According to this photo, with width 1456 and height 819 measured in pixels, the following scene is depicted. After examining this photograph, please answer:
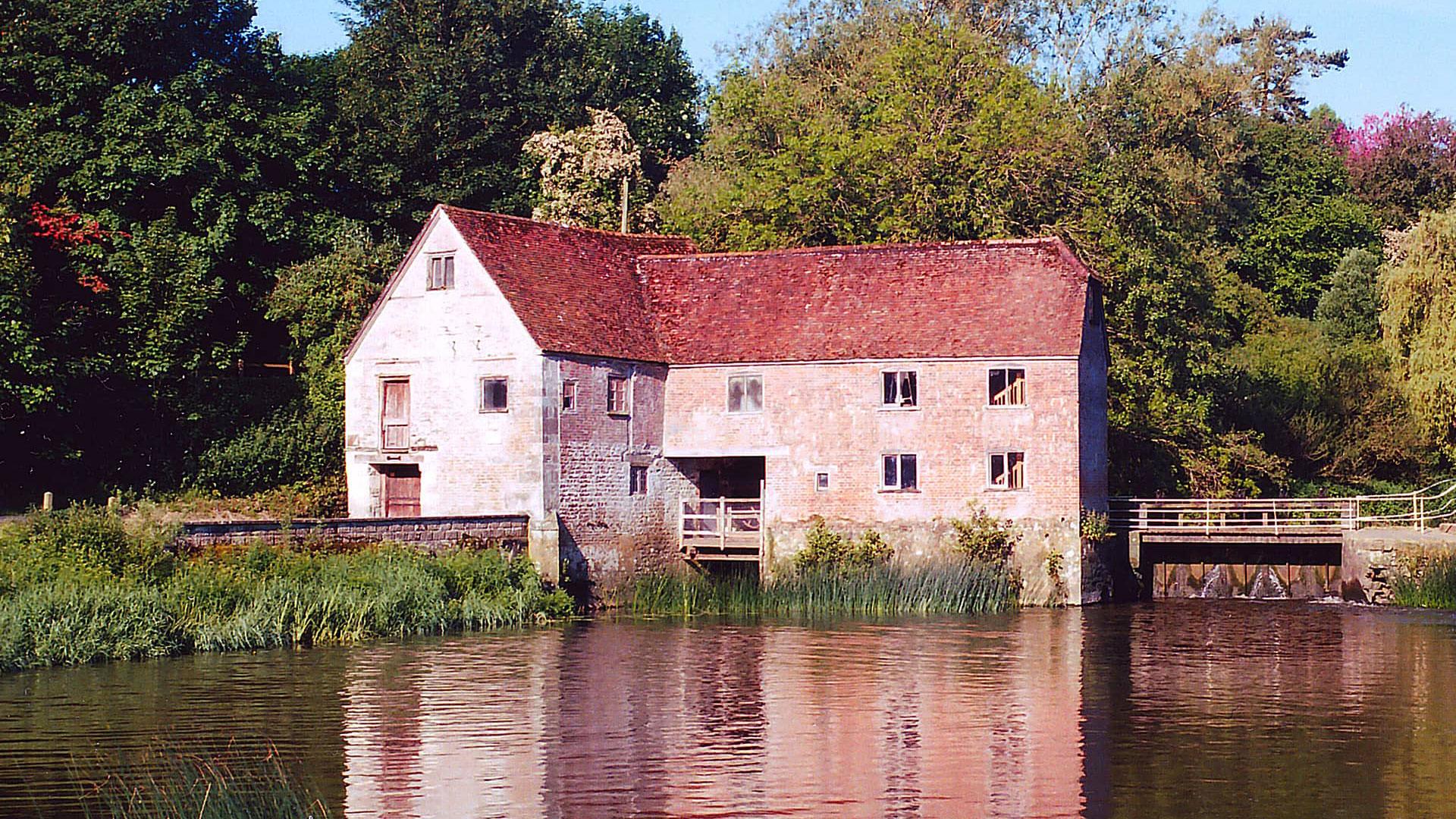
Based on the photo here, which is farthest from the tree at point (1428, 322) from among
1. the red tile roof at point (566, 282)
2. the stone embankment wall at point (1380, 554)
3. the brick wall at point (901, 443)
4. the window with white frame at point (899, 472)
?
the red tile roof at point (566, 282)

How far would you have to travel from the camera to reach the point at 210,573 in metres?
35.2

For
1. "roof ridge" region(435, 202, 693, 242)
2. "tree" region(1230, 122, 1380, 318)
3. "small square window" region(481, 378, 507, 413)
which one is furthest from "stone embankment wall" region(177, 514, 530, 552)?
"tree" region(1230, 122, 1380, 318)

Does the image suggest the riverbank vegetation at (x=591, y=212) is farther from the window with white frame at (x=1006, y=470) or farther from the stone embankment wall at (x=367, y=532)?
the stone embankment wall at (x=367, y=532)

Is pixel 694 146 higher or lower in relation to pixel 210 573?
higher

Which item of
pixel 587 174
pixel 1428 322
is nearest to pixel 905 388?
pixel 1428 322

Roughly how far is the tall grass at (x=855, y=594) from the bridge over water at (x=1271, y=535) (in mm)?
5909

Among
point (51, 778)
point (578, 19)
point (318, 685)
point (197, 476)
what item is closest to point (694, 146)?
point (578, 19)

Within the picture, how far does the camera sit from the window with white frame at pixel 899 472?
4641cm

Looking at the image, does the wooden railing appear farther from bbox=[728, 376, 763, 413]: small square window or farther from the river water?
the river water

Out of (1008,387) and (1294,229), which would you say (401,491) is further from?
(1294,229)

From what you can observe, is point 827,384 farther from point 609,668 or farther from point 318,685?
point 318,685

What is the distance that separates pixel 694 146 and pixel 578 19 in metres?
7.75

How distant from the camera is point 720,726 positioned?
82.6ft

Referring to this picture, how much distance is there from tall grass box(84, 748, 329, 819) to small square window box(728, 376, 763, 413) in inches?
1060
